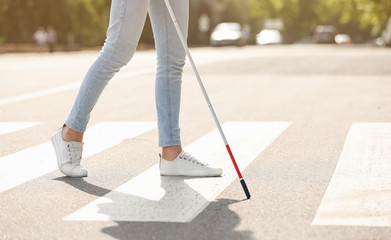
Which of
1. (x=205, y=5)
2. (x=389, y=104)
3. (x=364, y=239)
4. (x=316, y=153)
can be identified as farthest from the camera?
(x=205, y=5)

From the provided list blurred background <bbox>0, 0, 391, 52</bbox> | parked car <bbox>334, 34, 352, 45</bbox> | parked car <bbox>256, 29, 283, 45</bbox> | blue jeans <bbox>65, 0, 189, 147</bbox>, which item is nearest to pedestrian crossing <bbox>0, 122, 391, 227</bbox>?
blue jeans <bbox>65, 0, 189, 147</bbox>

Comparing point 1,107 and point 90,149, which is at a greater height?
point 90,149

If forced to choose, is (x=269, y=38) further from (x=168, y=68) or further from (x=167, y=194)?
(x=167, y=194)

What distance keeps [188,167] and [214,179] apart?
195mm

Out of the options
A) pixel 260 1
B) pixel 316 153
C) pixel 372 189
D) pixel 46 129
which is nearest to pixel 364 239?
pixel 372 189

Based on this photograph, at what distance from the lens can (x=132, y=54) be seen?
16.1 ft

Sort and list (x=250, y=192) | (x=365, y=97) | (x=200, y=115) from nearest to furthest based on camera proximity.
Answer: (x=250, y=192)
(x=200, y=115)
(x=365, y=97)

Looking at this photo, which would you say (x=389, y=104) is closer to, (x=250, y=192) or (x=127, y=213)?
(x=250, y=192)

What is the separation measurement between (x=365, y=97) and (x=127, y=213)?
6.62 m

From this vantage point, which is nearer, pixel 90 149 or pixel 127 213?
pixel 127 213

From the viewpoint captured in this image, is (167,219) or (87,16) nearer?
(167,219)

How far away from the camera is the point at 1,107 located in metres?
9.77

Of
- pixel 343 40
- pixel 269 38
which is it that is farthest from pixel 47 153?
pixel 343 40

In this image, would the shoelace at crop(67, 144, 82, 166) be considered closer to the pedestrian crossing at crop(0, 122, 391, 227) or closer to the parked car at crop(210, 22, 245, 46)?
the pedestrian crossing at crop(0, 122, 391, 227)
